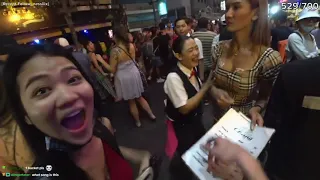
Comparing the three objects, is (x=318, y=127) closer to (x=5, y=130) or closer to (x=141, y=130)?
(x=5, y=130)

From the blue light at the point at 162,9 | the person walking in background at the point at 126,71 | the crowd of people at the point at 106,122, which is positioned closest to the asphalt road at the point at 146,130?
the person walking in background at the point at 126,71

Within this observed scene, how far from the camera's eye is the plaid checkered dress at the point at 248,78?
0.95m

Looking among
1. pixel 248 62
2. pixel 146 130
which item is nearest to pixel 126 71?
pixel 146 130

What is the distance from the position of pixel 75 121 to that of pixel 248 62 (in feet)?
2.60

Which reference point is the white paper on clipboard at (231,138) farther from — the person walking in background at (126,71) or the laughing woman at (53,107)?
the person walking in background at (126,71)

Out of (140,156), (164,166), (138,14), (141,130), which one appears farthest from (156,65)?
(138,14)

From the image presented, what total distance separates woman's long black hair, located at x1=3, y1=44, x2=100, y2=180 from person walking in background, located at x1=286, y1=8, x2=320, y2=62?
2.01 metres

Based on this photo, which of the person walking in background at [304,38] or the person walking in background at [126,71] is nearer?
the person walking in background at [304,38]

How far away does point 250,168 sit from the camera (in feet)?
1.41

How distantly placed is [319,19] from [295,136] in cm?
189

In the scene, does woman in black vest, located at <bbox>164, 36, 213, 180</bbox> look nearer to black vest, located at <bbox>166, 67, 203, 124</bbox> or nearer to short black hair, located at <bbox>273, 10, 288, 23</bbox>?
black vest, located at <bbox>166, 67, 203, 124</bbox>

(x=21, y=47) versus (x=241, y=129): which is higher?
(x=21, y=47)

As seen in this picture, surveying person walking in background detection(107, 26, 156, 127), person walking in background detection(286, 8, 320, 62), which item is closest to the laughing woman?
person walking in background detection(107, 26, 156, 127)

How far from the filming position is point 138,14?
1077 cm
